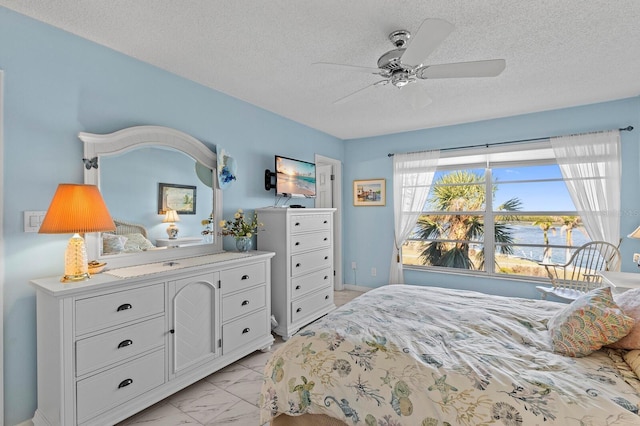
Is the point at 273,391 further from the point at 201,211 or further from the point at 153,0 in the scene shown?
the point at 153,0

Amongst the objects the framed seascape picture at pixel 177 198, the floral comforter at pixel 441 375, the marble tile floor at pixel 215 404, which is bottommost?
the marble tile floor at pixel 215 404

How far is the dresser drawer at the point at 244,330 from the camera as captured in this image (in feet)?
8.23

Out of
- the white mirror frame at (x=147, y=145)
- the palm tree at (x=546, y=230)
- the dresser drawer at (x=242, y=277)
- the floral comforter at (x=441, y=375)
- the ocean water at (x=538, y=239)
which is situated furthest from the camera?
the palm tree at (x=546, y=230)

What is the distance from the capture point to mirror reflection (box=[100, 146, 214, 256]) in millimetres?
2232

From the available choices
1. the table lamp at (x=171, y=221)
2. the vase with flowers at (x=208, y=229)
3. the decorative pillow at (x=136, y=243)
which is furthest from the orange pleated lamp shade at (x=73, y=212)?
the vase with flowers at (x=208, y=229)

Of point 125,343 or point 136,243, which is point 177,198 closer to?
point 136,243

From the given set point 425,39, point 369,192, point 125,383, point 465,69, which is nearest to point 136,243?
point 125,383

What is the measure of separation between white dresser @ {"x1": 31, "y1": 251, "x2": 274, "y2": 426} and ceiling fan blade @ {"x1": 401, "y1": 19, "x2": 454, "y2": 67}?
6.44 feet

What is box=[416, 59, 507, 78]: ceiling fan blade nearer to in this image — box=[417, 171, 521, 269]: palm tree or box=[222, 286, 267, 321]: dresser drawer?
box=[222, 286, 267, 321]: dresser drawer

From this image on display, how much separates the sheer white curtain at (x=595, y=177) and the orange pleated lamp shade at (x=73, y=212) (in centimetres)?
452

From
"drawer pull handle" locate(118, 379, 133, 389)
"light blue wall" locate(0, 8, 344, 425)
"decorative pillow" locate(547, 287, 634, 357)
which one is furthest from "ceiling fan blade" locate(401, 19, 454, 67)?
"drawer pull handle" locate(118, 379, 133, 389)

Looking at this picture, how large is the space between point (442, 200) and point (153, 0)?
Answer: 4.00 metres

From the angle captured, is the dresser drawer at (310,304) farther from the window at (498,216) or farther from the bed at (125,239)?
the bed at (125,239)

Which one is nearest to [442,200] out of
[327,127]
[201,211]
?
[327,127]
